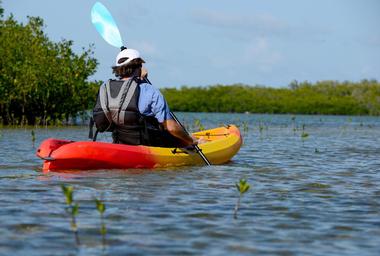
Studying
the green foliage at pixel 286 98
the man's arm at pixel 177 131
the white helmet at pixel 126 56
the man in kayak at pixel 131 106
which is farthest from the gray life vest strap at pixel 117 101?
the green foliage at pixel 286 98

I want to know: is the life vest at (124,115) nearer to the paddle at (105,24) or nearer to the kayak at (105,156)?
the kayak at (105,156)

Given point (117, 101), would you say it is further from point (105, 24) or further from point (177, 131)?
point (105, 24)

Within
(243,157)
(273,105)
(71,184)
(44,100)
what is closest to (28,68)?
(44,100)

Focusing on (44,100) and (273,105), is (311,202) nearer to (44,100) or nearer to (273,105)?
(44,100)

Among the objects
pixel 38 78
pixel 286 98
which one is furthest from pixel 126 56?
pixel 286 98

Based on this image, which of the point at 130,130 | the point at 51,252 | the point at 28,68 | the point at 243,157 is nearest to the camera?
the point at 51,252

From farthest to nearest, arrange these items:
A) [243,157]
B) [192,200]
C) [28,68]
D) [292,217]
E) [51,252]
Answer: [28,68]
[243,157]
[192,200]
[292,217]
[51,252]

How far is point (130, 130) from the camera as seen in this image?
9562mm

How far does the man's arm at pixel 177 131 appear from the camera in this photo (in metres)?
9.59

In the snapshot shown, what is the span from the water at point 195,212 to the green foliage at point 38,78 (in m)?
12.2

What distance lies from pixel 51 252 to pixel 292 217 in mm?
2098

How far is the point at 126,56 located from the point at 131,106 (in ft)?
1.95

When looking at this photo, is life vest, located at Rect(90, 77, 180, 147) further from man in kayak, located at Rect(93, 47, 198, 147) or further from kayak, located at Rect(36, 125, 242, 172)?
kayak, located at Rect(36, 125, 242, 172)

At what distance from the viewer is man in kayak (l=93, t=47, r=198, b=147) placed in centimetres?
932
